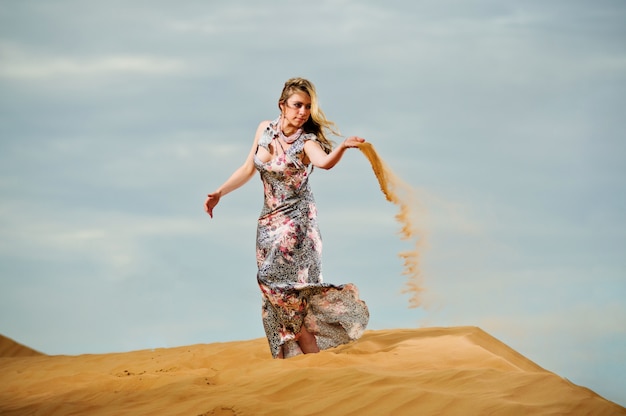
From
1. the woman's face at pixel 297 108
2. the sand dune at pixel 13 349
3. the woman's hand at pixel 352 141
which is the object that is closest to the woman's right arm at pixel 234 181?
the woman's face at pixel 297 108

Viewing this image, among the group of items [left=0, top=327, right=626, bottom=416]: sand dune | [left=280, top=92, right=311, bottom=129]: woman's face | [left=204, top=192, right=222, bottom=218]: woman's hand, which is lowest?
[left=0, top=327, right=626, bottom=416]: sand dune

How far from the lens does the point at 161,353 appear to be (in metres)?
10.3

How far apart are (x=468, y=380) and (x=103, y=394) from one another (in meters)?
2.83

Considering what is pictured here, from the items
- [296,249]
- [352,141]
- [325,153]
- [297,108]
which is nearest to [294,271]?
[296,249]

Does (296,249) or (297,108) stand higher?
(297,108)

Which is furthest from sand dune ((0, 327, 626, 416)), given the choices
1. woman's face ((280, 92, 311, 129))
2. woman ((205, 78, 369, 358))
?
woman's face ((280, 92, 311, 129))

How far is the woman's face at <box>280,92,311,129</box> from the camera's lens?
7.97 meters

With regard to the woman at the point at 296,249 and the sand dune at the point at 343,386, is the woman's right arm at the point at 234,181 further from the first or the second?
the sand dune at the point at 343,386

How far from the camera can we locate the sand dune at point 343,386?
5664 mm

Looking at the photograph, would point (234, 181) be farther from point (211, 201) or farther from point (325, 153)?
point (325, 153)

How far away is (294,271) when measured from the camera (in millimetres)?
7871

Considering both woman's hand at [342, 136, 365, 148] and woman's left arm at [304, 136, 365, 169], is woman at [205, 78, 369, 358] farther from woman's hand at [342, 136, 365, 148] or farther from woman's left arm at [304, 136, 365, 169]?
woman's hand at [342, 136, 365, 148]

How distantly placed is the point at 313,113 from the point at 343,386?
2768 mm

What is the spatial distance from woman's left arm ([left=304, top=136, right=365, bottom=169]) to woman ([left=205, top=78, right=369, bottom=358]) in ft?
0.04
